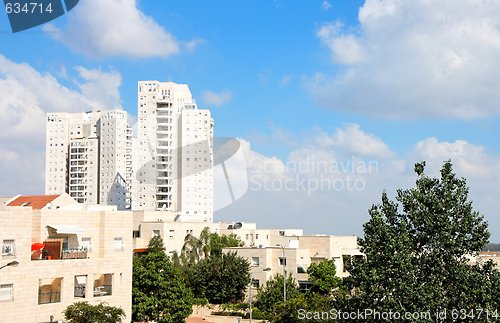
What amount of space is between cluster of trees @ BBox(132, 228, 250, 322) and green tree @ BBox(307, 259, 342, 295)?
5598 millimetres

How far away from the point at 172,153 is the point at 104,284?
70528mm

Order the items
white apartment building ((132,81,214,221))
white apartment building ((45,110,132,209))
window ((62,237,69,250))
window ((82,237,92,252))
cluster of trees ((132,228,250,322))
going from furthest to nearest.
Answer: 1. white apartment building ((45,110,132,209))
2. white apartment building ((132,81,214,221))
3. cluster of trees ((132,228,250,322))
4. window ((82,237,92,252))
5. window ((62,237,69,250))

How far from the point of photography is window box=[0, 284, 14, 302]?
1100 inches

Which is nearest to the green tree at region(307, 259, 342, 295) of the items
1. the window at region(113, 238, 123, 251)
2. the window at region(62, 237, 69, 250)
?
the window at region(113, 238, 123, 251)

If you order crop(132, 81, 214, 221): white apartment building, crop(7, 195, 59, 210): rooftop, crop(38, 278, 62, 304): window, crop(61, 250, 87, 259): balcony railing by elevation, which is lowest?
crop(38, 278, 62, 304): window

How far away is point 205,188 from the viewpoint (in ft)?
342

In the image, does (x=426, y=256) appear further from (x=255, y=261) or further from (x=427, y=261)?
(x=255, y=261)

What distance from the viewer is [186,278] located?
171ft

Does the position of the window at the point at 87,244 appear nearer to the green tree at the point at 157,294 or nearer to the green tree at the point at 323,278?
the green tree at the point at 157,294

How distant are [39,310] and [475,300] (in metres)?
19.9

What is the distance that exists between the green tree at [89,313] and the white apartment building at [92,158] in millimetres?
82552

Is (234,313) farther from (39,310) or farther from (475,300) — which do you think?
(475,300)

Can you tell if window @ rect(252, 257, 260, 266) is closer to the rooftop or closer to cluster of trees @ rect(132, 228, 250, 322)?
cluster of trees @ rect(132, 228, 250, 322)

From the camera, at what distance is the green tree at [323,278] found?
4762cm
